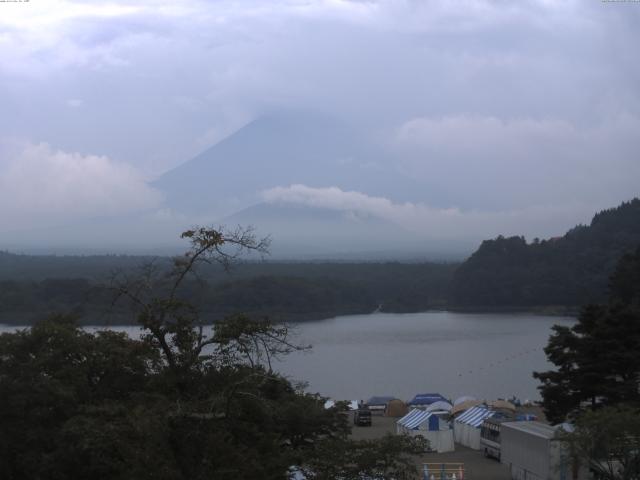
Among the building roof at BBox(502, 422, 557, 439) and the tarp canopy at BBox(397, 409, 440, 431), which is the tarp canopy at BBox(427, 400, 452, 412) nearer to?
the tarp canopy at BBox(397, 409, 440, 431)

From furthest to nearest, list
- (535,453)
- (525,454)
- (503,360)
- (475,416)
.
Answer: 1. (503,360)
2. (475,416)
3. (525,454)
4. (535,453)

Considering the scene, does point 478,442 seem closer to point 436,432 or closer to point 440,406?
point 436,432

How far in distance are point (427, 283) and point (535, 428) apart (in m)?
52.9

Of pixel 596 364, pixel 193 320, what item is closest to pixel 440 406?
pixel 596 364

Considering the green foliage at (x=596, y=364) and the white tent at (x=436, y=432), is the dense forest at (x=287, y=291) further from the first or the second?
the green foliage at (x=596, y=364)

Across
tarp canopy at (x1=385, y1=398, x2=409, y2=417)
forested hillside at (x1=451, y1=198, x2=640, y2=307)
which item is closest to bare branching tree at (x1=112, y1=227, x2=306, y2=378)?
tarp canopy at (x1=385, y1=398, x2=409, y2=417)

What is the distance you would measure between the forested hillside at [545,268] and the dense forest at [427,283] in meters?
0.06

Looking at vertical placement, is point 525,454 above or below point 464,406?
above

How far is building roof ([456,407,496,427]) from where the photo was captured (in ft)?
41.4

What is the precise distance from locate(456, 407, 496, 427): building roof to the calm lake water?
8.74ft

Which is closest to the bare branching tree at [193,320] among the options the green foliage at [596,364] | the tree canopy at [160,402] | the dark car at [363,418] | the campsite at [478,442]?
the tree canopy at [160,402]

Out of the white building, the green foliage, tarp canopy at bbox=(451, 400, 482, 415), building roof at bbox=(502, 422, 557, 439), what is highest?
the green foliage

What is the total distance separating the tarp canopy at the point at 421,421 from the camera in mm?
12219

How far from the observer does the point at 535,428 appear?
9.93 meters
